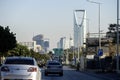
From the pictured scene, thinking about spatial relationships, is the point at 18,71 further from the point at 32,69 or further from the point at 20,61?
the point at 20,61

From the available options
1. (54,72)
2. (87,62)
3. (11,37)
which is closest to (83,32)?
(87,62)

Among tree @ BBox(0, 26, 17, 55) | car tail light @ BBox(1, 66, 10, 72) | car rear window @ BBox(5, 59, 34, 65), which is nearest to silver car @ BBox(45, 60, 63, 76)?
tree @ BBox(0, 26, 17, 55)

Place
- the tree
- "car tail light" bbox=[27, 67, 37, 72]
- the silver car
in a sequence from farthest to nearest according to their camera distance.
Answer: the tree
the silver car
"car tail light" bbox=[27, 67, 37, 72]

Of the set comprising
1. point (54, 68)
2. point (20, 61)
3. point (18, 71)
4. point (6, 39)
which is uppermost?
point (6, 39)

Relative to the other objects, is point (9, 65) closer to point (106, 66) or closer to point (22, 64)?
point (22, 64)

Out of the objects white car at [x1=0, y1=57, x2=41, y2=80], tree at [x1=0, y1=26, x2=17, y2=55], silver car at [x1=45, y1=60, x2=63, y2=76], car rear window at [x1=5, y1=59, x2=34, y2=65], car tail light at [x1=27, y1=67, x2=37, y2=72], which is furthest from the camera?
tree at [x1=0, y1=26, x2=17, y2=55]

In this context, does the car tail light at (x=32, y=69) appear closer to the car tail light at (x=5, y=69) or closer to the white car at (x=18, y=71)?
the white car at (x=18, y=71)

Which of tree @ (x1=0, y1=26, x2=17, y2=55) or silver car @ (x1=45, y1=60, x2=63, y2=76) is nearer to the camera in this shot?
silver car @ (x1=45, y1=60, x2=63, y2=76)

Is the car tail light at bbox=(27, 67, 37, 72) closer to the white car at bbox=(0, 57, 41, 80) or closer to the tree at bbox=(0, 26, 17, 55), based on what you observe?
the white car at bbox=(0, 57, 41, 80)

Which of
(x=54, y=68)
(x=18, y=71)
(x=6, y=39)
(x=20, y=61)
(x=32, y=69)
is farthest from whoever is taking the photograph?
(x=6, y=39)

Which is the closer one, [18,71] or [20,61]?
[18,71]

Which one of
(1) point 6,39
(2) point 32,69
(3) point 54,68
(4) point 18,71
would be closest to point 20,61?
(2) point 32,69

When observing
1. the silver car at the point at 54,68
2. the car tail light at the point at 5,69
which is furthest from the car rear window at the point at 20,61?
the silver car at the point at 54,68

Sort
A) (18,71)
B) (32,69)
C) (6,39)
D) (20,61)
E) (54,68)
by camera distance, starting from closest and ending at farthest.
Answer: (18,71)
(32,69)
(20,61)
(54,68)
(6,39)
